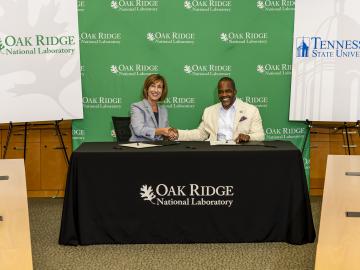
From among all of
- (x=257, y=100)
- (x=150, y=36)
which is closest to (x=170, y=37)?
(x=150, y=36)

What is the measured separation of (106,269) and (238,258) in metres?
0.86

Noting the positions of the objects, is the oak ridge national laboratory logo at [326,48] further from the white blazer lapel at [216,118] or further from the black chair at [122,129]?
the black chair at [122,129]

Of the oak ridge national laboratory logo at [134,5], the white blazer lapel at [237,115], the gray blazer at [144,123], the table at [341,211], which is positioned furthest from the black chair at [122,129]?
the table at [341,211]

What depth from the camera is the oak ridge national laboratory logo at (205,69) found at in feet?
14.5

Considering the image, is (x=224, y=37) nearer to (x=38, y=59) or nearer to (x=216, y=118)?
(x=216, y=118)

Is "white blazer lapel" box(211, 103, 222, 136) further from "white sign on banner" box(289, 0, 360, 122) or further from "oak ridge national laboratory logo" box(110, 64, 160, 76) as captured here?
"white sign on banner" box(289, 0, 360, 122)

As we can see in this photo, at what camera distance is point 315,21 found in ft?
13.9

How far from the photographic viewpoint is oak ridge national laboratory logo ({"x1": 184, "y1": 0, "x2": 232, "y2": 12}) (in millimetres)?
4336

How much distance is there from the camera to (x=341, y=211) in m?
1.78

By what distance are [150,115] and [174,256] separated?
1399mm

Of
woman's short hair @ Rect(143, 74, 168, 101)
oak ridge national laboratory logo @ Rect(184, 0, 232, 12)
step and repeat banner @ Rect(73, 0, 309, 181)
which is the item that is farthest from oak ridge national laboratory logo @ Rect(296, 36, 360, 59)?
woman's short hair @ Rect(143, 74, 168, 101)

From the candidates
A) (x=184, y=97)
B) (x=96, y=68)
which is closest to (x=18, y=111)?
(x=96, y=68)

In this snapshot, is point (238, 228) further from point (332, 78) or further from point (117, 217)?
point (332, 78)

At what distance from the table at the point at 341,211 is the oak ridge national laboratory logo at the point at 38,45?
9.90 ft
